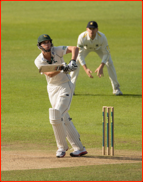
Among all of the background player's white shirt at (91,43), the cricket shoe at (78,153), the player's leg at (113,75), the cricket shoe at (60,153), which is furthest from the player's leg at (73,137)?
the player's leg at (113,75)

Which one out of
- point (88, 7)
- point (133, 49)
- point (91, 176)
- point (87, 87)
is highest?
point (88, 7)

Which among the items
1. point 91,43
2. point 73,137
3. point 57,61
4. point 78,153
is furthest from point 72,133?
point 91,43

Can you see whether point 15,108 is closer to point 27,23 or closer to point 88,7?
point 27,23

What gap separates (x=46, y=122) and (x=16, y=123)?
0.65 m


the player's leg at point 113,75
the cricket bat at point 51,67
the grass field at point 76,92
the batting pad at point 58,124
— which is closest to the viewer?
the grass field at point 76,92

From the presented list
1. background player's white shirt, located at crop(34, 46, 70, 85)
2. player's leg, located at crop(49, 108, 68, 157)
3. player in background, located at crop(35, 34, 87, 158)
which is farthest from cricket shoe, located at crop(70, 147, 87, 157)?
background player's white shirt, located at crop(34, 46, 70, 85)

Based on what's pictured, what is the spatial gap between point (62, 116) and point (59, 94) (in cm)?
35

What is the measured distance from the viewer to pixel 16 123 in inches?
366

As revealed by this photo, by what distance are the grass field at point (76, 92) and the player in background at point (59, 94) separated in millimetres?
749

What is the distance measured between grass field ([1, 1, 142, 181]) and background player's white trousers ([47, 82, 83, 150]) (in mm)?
747

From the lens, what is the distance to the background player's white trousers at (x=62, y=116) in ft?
21.0

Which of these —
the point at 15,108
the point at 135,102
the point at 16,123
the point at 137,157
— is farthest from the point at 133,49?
the point at 137,157

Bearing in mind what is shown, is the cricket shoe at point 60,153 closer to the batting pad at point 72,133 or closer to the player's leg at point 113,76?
the batting pad at point 72,133

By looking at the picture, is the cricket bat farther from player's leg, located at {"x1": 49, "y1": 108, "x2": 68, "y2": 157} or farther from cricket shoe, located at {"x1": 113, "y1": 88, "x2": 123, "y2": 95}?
cricket shoe, located at {"x1": 113, "y1": 88, "x2": 123, "y2": 95}
